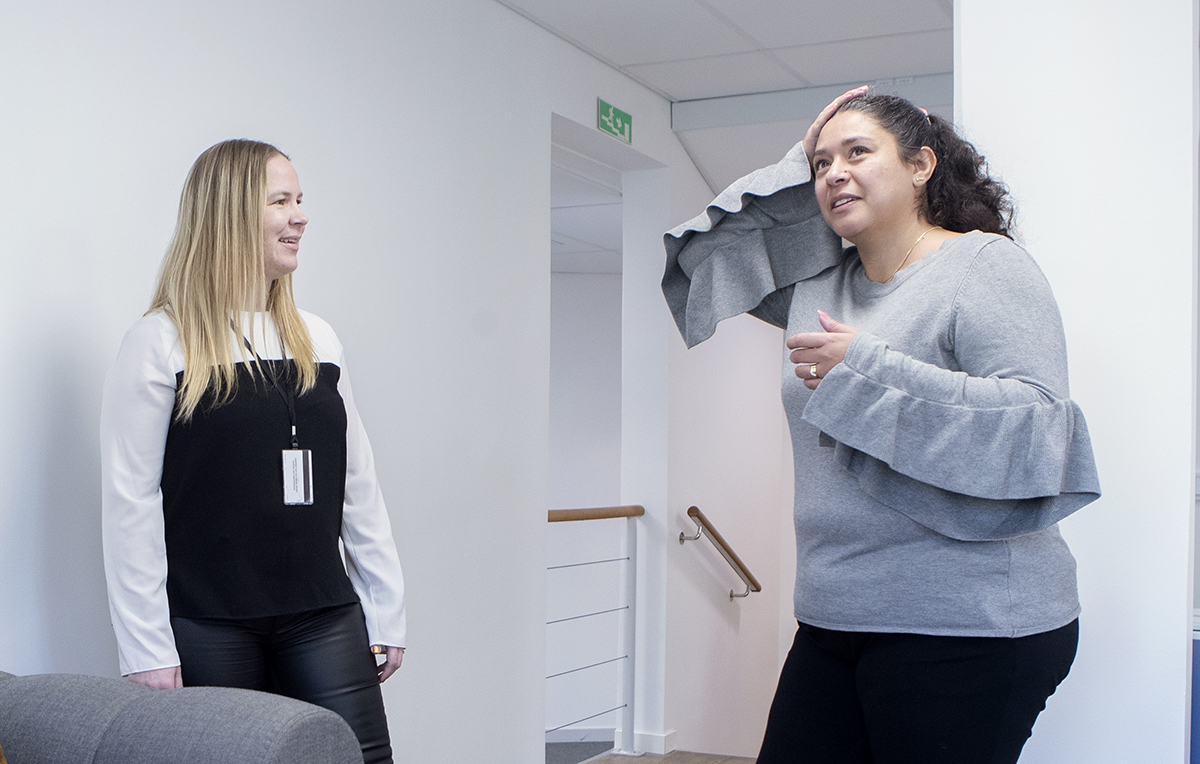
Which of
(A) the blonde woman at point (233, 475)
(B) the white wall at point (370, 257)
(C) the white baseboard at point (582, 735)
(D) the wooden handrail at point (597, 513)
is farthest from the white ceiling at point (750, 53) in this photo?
(C) the white baseboard at point (582, 735)

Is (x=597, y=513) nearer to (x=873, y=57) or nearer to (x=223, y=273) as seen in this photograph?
(x=873, y=57)

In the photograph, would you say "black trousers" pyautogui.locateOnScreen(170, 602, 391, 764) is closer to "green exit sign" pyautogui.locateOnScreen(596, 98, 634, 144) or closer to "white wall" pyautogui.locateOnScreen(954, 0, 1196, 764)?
"white wall" pyautogui.locateOnScreen(954, 0, 1196, 764)

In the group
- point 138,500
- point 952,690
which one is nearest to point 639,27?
point 138,500

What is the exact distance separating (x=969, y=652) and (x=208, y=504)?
3.94 ft

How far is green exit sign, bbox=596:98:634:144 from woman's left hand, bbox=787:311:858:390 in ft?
9.59

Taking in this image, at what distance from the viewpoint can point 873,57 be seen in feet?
13.5

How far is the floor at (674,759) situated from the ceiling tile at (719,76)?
9.16 ft

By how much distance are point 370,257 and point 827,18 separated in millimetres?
1877

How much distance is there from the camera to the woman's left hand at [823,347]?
4.20 ft

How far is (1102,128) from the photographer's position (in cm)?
164

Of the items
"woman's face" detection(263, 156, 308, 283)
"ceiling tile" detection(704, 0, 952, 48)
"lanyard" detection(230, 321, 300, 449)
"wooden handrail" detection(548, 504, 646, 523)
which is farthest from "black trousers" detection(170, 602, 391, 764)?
"ceiling tile" detection(704, 0, 952, 48)

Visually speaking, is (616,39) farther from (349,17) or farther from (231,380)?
(231,380)

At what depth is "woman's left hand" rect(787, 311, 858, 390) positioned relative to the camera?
1279 mm

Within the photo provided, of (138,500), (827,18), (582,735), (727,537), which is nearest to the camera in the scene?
(138,500)
